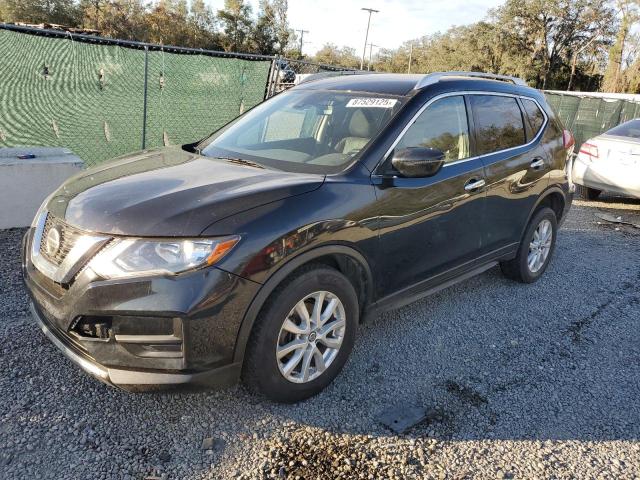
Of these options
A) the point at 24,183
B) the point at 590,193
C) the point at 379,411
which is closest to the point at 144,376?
the point at 379,411

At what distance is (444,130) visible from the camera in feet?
11.7

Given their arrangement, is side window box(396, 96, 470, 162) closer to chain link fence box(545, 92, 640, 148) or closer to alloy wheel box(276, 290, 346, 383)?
alloy wheel box(276, 290, 346, 383)

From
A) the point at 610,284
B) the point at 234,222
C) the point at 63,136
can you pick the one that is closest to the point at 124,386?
the point at 234,222

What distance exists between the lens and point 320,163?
3.12m

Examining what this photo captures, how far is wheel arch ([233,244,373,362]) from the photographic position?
2469mm

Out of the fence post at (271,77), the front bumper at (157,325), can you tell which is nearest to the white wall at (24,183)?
the front bumper at (157,325)

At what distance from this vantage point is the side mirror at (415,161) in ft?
9.88

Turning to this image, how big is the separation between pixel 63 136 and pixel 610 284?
738 cm

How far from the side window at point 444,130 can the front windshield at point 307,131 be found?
19 centimetres

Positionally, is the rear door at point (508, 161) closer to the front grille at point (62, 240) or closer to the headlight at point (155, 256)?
the headlight at point (155, 256)

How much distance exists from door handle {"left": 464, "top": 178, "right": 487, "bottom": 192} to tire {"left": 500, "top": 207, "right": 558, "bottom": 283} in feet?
3.51

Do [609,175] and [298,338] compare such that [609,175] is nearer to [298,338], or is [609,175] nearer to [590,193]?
[590,193]

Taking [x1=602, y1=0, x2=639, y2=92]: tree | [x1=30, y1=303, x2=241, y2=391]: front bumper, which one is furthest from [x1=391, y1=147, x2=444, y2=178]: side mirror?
[x1=602, y1=0, x2=639, y2=92]: tree

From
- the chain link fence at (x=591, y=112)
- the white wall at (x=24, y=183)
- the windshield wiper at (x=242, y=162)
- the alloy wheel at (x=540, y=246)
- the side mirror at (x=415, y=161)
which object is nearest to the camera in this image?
the side mirror at (x=415, y=161)
